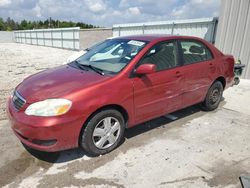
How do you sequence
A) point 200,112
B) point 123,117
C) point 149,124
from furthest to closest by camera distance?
1. point 200,112
2. point 149,124
3. point 123,117

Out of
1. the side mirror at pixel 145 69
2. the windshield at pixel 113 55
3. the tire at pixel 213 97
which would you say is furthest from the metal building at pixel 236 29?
the side mirror at pixel 145 69

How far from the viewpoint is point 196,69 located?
4.18m

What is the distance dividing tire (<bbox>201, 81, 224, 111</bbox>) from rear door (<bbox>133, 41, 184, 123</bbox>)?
1.00 m

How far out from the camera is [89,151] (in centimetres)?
313

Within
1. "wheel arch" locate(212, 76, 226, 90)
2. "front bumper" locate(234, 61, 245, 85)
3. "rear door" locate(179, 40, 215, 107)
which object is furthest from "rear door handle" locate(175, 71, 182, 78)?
"front bumper" locate(234, 61, 245, 85)

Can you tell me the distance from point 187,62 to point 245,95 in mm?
3147

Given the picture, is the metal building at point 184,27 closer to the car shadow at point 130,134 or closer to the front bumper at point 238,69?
the front bumper at point 238,69

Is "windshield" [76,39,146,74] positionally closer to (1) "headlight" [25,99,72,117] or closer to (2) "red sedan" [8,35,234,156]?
(2) "red sedan" [8,35,234,156]

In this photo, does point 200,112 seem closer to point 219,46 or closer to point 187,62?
point 187,62

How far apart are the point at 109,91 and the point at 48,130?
0.90 metres

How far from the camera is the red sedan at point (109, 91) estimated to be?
2.77m

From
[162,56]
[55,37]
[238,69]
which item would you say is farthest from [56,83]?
[55,37]

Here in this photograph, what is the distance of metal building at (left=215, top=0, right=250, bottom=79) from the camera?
738 cm

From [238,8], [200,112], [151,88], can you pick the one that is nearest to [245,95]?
[200,112]
